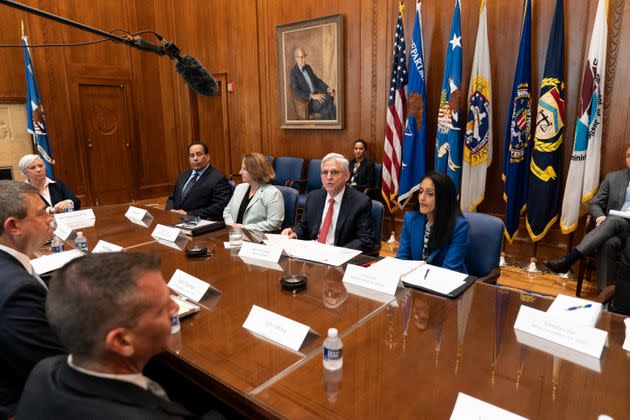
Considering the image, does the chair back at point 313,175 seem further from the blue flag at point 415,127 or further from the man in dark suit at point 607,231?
the man in dark suit at point 607,231

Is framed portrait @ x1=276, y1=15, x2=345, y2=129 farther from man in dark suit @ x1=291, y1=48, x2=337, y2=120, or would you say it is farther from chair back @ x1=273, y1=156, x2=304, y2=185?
chair back @ x1=273, y1=156, x2=304, y2=185

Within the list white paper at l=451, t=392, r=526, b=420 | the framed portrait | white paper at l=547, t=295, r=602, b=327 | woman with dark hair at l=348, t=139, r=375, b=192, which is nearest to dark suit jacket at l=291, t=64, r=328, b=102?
the framed portrait

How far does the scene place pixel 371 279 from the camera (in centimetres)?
186

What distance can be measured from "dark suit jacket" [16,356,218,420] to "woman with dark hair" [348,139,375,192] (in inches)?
172

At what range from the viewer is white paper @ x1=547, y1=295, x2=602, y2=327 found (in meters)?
1.45

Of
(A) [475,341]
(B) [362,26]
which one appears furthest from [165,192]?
(A) [475,341]

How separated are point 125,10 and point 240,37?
2315mm

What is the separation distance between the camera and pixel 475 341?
1.37 metres

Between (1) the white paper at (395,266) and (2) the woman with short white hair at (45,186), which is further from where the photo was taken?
(2) the woman with short white hair at (45,186)

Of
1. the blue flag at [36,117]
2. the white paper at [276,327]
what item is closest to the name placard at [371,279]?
the white paper at [276,327]

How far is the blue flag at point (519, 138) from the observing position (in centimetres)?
393

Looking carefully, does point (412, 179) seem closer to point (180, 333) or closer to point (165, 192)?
point (180, 333)

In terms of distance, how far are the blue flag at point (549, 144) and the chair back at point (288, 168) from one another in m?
2.98

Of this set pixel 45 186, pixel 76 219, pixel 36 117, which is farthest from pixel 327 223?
pixel 36 117
